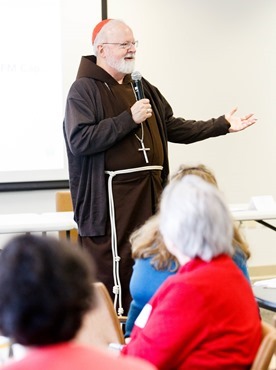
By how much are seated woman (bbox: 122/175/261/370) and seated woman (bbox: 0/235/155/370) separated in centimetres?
53

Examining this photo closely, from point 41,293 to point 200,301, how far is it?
0.64m

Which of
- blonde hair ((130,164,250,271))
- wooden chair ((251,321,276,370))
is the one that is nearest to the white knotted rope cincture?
blonde hair ((130,164,250,271))

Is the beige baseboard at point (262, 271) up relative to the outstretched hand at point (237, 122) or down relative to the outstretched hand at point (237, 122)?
down

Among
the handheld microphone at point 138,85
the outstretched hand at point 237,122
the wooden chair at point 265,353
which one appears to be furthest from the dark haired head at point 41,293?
the outstretched hand at point 237,122

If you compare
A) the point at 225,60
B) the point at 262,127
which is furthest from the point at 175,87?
the point at 262,127

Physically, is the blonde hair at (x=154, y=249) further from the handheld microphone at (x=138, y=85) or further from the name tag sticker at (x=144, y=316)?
the handheld microphone at (x=138, y=85)

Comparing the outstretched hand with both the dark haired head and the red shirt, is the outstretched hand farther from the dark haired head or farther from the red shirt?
the dark haired head

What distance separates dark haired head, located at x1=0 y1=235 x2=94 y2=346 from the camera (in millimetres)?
1055

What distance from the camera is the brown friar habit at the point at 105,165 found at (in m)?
3.13

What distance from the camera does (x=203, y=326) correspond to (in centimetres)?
161

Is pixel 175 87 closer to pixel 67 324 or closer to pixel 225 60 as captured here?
pixel 225 60

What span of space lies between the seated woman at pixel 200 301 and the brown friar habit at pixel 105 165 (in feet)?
4.71

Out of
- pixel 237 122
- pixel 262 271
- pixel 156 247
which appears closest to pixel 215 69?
pixel 262 271

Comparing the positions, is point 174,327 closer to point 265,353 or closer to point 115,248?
point 265,353
